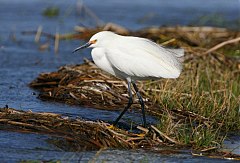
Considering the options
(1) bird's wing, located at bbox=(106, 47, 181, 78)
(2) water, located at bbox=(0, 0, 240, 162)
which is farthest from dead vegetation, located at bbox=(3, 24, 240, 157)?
(1) bird's wing, located at bbox=(106, 47, 181, 78)

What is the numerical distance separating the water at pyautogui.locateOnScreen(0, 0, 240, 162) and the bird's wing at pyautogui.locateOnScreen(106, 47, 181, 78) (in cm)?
93

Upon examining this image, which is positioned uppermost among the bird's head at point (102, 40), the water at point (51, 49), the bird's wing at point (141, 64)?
the bird's head at point (102, 40)

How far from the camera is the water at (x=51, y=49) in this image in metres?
6.37

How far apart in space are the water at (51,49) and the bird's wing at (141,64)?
933mm

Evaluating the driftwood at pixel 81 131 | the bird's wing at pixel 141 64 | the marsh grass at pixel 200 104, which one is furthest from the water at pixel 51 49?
the bird's wing at pixel 141 64

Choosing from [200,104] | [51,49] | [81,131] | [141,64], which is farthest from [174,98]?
[51,49]

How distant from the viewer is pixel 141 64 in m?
7.14

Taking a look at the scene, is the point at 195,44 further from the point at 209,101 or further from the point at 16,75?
the point at 209,101

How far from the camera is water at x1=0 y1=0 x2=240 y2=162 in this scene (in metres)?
6.37

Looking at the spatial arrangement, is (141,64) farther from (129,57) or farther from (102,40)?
(102,40)

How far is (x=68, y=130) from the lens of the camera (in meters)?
6.81

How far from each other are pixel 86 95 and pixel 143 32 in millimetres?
5891

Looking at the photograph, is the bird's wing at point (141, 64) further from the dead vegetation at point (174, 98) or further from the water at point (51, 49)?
the water at point (51, 49)

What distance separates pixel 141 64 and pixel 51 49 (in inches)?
274
